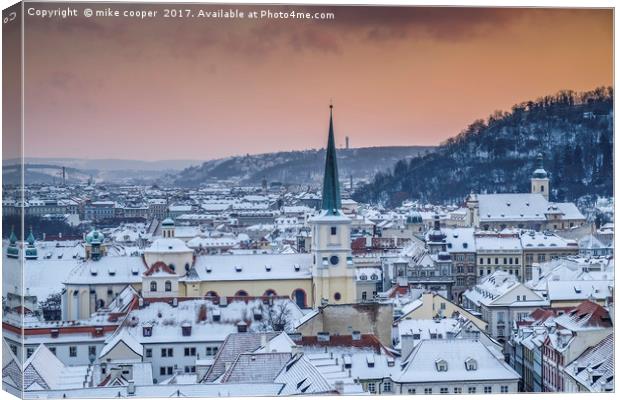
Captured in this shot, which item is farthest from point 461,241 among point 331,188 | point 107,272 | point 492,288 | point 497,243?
point 107,272

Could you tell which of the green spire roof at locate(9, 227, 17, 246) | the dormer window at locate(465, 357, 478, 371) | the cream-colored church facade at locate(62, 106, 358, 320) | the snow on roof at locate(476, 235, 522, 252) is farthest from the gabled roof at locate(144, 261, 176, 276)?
the snow on roof at locate(476, 235, 522, 252)

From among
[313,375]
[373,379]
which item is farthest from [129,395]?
[373,379]

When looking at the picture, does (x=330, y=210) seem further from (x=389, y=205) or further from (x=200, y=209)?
(x=200, y=209)

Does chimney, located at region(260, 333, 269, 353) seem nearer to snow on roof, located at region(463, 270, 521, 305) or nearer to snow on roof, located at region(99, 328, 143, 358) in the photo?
snow on roof, located at region(99, 328, 143, 358)

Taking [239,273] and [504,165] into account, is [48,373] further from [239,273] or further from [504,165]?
[504,165]

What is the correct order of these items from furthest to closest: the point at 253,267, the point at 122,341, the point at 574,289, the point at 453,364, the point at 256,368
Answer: the point at 253,267
the point at 574,289
the point at 122,341
the point at 453,364
the point at 256,368

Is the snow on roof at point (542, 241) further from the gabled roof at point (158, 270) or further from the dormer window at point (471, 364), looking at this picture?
the dormer window at point (471, 364)
